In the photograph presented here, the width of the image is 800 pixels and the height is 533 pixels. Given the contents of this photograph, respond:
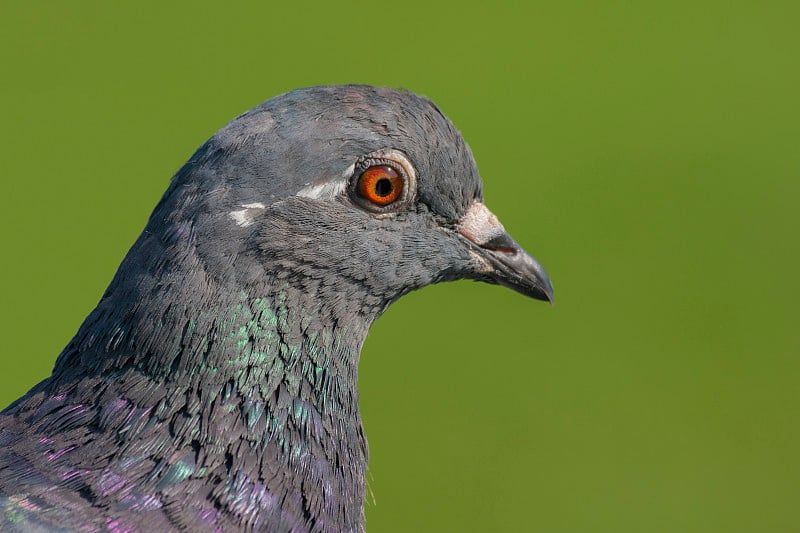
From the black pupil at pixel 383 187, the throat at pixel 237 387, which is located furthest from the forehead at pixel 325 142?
the throat at pixel 237 387

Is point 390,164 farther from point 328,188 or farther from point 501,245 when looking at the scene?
point 501,245

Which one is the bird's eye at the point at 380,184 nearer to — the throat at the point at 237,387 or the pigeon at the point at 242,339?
the pigeon at the point at 242,339

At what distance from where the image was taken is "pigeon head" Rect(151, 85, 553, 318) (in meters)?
3.94

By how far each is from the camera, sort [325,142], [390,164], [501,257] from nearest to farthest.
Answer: [325,142] < [390,164] < [501,257]

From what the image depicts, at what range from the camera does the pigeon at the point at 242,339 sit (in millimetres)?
3793

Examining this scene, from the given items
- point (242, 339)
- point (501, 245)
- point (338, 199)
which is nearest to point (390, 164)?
point (338, 199)

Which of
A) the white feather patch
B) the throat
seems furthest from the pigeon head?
the throat

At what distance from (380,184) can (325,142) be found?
0.26 m

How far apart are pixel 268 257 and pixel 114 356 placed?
59 cm

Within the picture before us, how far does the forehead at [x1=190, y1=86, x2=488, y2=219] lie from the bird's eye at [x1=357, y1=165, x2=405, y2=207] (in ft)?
0.25

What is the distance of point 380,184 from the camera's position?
4.20 metres

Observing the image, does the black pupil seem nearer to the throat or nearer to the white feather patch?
the white feather patch

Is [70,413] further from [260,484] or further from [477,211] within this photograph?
[477,211]

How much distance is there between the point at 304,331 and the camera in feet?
13.5
